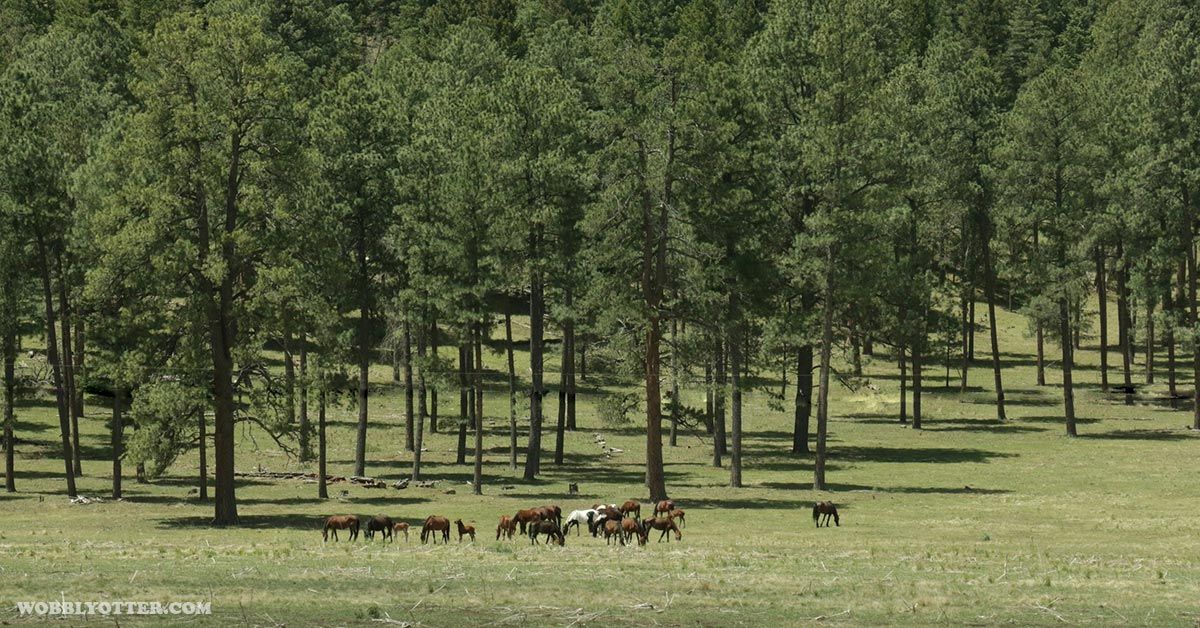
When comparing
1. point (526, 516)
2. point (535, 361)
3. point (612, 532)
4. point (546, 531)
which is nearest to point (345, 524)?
point (526, 516)

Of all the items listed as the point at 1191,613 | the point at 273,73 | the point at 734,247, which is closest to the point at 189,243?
the point at 273,73

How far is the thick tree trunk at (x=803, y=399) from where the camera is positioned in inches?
2889

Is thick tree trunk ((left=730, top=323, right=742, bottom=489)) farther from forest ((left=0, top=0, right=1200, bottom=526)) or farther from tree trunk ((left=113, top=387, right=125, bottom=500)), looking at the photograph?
tree trunk ((left=113, top=387, right=125, bottom=500))

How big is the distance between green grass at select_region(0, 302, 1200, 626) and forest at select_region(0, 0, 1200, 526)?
195cm

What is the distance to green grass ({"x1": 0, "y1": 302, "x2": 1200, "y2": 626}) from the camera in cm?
2677

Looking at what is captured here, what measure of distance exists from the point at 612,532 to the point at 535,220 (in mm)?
21012

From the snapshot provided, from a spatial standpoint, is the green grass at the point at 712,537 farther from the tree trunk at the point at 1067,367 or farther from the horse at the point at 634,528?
the tree trunk at the point at 1067,367

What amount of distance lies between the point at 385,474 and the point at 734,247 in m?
17.7

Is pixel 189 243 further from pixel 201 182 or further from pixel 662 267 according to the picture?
pixel 662 267

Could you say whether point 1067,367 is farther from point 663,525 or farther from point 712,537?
point 663,525

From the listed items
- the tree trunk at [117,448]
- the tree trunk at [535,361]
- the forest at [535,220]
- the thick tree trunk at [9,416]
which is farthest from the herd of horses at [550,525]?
the thick tree trunk at [9,416]

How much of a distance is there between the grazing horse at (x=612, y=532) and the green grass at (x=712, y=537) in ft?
1.77

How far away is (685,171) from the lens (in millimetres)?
54812

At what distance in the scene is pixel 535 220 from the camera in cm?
5991
